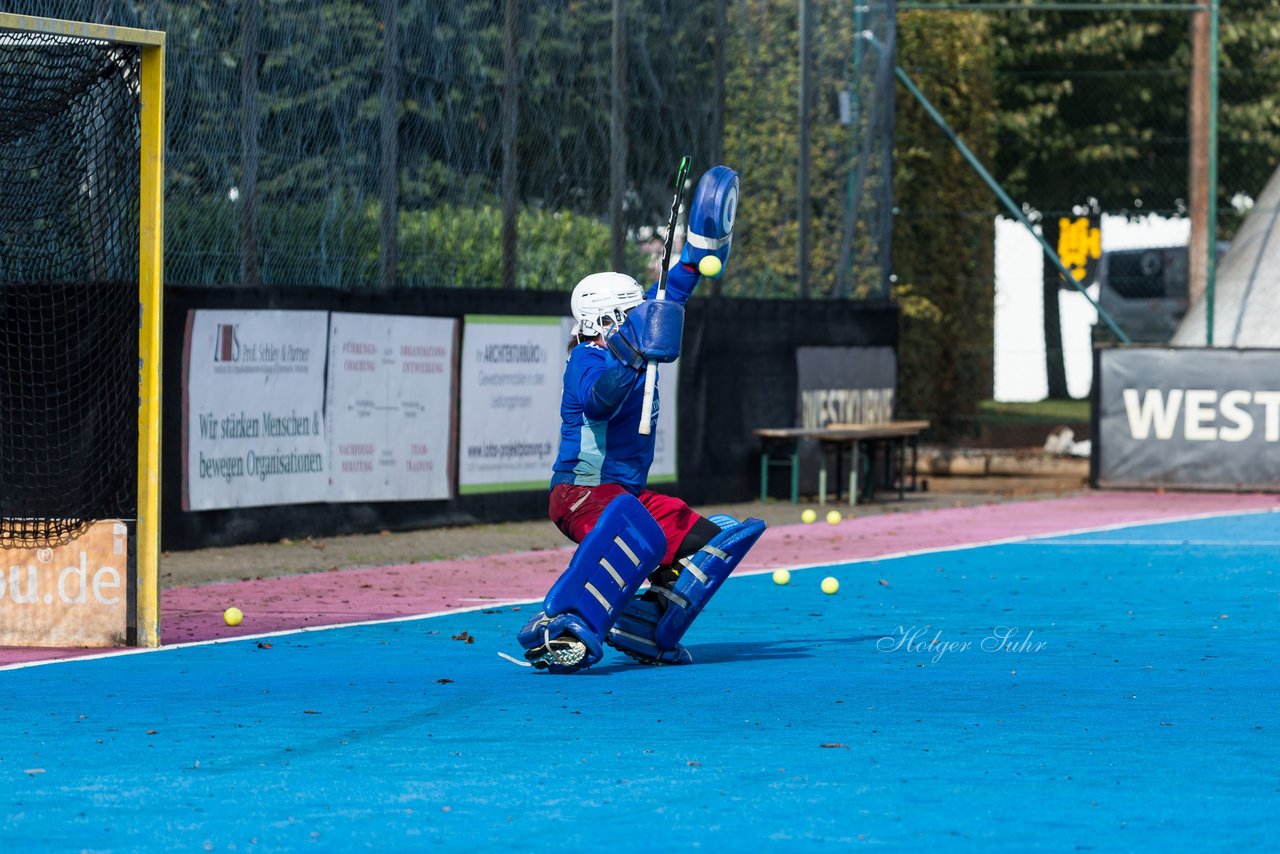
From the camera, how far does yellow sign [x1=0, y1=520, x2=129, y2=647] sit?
34.0 ft

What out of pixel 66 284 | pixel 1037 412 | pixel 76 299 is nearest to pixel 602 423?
pixel 66 284

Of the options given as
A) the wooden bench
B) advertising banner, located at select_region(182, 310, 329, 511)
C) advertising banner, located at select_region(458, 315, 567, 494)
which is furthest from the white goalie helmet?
the wooden bench

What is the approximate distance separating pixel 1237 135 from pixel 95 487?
24.6 meters

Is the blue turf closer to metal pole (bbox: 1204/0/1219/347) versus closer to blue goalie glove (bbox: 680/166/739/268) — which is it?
blue goalie glove (bbox: 680/166/739/268)

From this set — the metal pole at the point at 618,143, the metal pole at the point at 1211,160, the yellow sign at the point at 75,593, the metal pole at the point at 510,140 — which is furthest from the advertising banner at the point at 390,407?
the metal pole at the point at 1211,160

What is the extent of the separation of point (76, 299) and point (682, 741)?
23.5 ft

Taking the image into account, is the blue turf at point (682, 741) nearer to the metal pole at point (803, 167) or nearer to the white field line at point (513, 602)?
the white field line at point (513, 602)

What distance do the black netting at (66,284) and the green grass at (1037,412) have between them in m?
20.2

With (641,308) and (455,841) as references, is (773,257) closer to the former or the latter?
(641,308)

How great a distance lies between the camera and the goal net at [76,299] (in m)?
10.4

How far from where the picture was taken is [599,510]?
32.2 ft

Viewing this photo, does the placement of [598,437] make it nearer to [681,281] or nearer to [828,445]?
[681,281]

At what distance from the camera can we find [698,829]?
6.37 meters

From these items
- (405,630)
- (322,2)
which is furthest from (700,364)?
(405,630)
